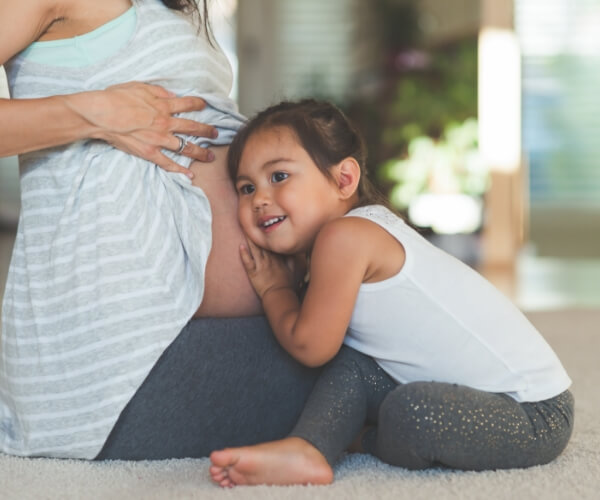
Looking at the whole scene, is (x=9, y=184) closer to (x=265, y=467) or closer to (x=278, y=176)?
(x=278, y=176)

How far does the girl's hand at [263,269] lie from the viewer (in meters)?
1.31

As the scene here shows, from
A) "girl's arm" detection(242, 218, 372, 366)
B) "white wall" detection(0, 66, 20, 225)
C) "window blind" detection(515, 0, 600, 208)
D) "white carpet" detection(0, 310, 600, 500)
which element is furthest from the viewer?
"white wall" detection(0, 66, 20, 225)

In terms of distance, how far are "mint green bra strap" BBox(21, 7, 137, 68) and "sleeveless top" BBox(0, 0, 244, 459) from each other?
11mm

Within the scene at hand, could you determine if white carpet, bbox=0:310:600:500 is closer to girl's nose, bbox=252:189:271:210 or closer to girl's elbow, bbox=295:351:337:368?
girl's elbow, bbox=295:351:337:368

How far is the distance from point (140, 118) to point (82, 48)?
13 cm

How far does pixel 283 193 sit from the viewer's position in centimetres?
125

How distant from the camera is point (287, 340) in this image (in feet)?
3.94

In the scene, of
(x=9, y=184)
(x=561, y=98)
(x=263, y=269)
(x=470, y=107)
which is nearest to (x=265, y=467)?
(x=263, y=269)

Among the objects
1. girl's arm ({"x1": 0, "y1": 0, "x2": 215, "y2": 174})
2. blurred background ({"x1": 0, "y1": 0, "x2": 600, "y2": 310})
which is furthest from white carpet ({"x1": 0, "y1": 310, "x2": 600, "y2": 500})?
blurred background ({"x1": 0, "y1": 0, "x2": 600, "y2": 310})

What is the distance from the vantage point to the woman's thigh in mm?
1229

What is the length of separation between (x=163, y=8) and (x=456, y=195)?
3.68 metres

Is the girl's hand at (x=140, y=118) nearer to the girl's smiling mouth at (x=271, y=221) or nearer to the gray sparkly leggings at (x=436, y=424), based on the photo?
the girl's smiling mouth at (x=271, y=221)

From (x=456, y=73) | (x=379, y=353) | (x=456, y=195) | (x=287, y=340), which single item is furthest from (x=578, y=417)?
(x=456, y=73)

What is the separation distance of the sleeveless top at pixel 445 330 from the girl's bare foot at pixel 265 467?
22 centimetres
